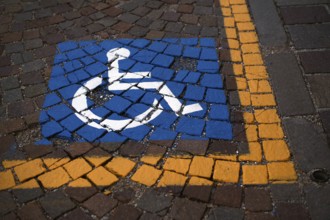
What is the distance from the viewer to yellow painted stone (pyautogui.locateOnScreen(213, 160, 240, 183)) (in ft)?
8.31

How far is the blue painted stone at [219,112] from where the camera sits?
9.77 ft

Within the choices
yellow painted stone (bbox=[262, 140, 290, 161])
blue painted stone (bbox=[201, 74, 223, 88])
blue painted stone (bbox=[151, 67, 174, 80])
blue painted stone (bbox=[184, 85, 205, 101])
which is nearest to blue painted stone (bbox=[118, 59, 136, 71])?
blue painted stone (bbox=[151, 67, 174, 80])

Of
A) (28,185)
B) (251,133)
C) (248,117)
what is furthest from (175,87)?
(28,185)

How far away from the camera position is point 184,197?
2.45 m

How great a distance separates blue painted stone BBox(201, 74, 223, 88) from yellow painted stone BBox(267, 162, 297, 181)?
1.03 m

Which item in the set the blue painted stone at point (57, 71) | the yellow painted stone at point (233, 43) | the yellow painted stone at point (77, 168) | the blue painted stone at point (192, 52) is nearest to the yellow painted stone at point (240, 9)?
the yellow painted stone at point (233, 43)

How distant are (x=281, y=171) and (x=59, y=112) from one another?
213 centimetres

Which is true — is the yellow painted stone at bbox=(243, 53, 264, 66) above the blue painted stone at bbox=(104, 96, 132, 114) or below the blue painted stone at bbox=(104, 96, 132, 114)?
above

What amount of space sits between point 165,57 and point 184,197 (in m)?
1.76

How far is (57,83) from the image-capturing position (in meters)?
3.43

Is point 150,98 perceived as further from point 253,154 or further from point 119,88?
point 253,154

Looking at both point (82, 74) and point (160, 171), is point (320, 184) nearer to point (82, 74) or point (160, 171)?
point (160, 171)

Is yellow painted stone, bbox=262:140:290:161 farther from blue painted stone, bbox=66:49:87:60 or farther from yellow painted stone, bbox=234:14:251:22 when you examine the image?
blue painted stone, bbox=66:49:87:60

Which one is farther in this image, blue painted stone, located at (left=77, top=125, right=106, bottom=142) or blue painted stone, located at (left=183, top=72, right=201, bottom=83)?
blue painted stone, located at (left=183, top=72, right=201, bottom=83)
